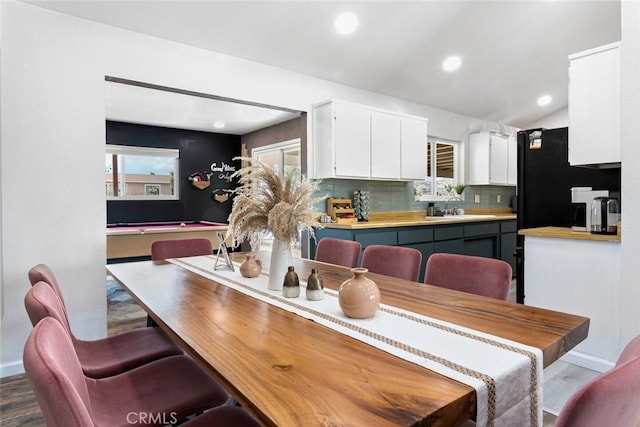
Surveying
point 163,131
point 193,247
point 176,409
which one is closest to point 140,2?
point 193,247

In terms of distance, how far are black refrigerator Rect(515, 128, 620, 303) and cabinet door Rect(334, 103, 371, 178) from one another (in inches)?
60.1

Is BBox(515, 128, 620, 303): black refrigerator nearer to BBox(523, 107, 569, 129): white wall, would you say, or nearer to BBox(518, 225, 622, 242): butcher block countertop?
BBox(518, 225, 622, 242): butcher block countertop

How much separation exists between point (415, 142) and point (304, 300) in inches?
143

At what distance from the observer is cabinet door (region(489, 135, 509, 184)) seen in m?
5.81

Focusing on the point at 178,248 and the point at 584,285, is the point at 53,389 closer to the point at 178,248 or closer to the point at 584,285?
the point at 178,248

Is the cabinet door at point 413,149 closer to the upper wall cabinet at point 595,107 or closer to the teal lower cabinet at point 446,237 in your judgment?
the teal lower cabinet at point 446,237

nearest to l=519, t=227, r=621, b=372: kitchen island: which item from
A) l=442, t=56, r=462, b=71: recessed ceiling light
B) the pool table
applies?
l=442, t=56, r=462, b=71: recessed ceiling light

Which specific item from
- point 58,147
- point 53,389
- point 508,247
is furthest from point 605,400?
point 508,247

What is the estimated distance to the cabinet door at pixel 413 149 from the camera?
15.1 ft

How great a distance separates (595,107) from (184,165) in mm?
6046

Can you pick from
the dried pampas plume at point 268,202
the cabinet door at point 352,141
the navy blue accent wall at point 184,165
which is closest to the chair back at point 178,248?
the dried pampas plume at point 268,202

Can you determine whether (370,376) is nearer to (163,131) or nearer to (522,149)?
(522,149)

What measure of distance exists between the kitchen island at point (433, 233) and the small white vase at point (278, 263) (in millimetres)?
2063

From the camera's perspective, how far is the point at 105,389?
137cm
